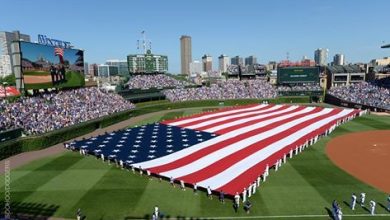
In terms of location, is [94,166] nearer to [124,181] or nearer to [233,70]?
[124,181]

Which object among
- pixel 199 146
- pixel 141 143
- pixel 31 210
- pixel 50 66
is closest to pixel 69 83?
pixel 50 66

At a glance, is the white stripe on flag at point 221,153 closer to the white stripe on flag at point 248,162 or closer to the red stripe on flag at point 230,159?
the red stripe on flag at point 230,159

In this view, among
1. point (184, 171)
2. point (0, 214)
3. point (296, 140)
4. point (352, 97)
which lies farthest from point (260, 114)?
point (0, 214)

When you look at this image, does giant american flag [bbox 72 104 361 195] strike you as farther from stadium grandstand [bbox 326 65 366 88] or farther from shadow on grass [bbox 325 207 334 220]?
stadium grandstand [bbox 326 65 366 88]

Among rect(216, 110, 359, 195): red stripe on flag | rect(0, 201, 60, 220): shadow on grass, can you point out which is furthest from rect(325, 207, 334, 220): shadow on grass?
rect(0, 201, 60, 220): shadow on grass

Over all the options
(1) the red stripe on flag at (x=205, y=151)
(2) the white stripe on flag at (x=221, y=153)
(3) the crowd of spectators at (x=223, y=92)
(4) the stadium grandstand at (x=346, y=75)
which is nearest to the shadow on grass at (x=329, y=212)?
(2) the white stripe on flag at (x=221, y=153)

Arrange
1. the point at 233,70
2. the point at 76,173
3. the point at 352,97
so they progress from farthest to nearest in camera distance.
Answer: the point at 233,70, the point at 352,97, the point at 76,173
